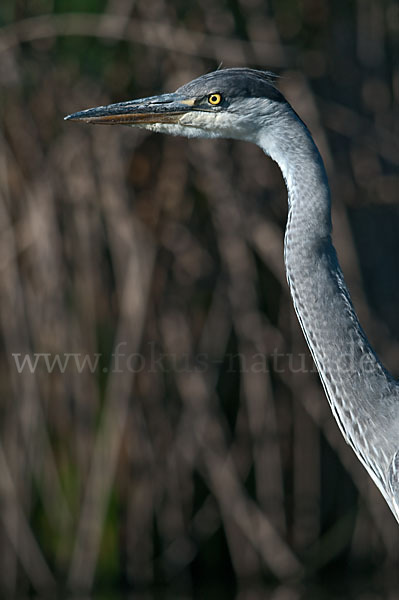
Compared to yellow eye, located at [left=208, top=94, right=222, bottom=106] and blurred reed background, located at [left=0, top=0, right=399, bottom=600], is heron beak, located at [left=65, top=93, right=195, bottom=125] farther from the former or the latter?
blurred reed background, located at [left=0, top=0, right=399, bottom=600]

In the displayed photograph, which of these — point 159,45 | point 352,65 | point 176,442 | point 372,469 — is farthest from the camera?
point 352,65

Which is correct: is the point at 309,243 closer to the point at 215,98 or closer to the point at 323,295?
the point at 323,295

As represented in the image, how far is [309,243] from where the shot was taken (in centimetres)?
204

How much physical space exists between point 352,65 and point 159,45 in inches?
36.9

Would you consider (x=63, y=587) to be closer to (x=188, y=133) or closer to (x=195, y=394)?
(x=195, y=394)

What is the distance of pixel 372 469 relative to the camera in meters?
2.21

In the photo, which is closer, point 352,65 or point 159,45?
point 159,45

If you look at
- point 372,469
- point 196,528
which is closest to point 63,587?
point 196,528

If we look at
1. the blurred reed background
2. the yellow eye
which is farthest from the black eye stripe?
the blurred reed background

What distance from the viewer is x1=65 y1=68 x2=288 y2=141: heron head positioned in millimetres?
2242

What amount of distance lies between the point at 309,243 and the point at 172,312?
1688 mm

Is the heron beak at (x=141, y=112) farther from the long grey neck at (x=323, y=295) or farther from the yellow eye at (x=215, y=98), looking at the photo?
the long grey neck at (x=323, y=295)

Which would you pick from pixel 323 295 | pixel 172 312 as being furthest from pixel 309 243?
pixel 172 312

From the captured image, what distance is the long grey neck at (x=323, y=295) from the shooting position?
2.05 metres
